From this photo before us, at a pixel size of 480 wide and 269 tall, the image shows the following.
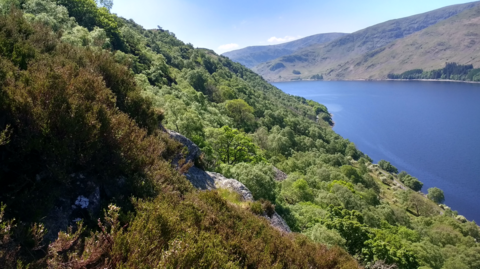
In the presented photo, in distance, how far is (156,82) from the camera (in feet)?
185

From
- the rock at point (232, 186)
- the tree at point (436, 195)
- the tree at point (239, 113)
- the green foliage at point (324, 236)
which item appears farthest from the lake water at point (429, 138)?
the rock at point (232, 186)

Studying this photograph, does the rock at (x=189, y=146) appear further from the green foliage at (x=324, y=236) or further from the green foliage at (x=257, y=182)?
the green foliage at (x=324, y=236)

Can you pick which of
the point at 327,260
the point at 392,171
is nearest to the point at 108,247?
the point at 327,260

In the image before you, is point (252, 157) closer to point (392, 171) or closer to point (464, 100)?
point (392, 171)

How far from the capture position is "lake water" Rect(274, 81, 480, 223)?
277 feet

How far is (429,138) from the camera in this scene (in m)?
117

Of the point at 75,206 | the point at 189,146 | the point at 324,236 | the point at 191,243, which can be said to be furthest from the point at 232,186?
the point at 75,206

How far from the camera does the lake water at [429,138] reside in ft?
277

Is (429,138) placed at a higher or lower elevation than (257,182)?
lower

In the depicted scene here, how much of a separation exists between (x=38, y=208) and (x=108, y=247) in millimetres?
2198

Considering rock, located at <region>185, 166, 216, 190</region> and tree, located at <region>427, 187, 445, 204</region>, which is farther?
tree, located at <region>427, 187, 445, 204</region>

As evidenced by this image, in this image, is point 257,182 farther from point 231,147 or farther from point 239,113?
point 239,113

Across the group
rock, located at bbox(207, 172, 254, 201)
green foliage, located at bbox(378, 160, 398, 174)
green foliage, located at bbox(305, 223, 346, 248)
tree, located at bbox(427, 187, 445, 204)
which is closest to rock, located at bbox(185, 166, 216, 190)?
rock, located at bbox(207, 172, 254, 201)

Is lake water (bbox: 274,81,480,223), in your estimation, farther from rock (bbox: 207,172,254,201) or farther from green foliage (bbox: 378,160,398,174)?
rock (bbox: 207,172,254,201)
